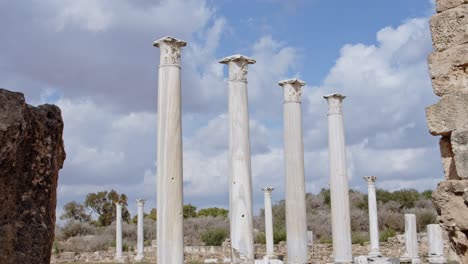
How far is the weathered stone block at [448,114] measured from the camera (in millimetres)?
5320

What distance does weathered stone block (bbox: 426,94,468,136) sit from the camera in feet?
17.5

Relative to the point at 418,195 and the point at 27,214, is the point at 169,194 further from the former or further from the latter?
the point at 418,195

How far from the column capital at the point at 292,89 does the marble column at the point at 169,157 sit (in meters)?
5.53

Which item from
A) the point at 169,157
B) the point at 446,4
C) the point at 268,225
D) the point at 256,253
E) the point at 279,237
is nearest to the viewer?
the point at 446,4

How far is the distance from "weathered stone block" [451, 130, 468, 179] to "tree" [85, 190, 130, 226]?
6926 centimetres

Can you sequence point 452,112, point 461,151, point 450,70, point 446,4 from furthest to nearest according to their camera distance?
point 446,4, point 450,70, point 452,112, point 461,151

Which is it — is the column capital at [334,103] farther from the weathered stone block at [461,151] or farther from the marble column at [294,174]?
the weathered stone block at [461,151]

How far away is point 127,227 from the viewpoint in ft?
195

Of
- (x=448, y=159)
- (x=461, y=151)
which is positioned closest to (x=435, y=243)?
(x=448, y=159)

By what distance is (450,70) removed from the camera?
18.2 feet

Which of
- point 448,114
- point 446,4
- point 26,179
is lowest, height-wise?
point 26,179

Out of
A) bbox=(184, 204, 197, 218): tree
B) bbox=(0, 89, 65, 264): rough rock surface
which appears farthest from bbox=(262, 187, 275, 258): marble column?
bbox=(184, 204, 197, 218): tree

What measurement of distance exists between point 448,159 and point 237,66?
12339 mm

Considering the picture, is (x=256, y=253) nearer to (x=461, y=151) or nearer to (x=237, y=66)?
(x=237, y=66)
